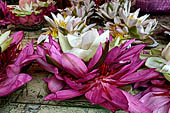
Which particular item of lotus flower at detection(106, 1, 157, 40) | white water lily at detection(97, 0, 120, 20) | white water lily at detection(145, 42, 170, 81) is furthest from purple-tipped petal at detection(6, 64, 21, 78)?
white water lily at detection(97, 0, 120, 20)

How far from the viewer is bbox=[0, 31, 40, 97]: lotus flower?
0.45m

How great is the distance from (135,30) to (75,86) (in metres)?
0.54

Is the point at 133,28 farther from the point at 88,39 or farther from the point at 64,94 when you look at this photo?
the point at 64,94

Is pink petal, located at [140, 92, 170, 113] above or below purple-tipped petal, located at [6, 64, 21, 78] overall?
below

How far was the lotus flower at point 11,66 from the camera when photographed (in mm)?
447

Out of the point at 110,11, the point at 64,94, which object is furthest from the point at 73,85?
the point at 110,11

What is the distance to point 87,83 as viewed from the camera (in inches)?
18.4

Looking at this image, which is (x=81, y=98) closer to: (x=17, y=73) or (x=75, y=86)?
(x=75, y=86)

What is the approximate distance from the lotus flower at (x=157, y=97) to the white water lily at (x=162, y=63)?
0.03 m

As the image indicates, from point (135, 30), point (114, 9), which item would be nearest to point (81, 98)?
point (135, 30)

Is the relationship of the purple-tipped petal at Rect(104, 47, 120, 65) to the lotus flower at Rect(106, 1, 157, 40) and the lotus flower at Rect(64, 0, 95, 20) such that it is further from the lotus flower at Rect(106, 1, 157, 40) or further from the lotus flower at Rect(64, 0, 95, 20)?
the lotus flower at Rect(64, 0, 95, 20)

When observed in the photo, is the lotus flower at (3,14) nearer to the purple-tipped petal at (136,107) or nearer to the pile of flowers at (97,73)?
the pile of flowers at (97,73)

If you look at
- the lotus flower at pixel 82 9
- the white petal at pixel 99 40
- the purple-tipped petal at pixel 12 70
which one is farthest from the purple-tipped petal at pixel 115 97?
the lotus flower at pixel 82 9

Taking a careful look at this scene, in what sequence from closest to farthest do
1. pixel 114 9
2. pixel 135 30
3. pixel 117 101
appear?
pixel 117 101
pixel 135 30
pixel 114 9
